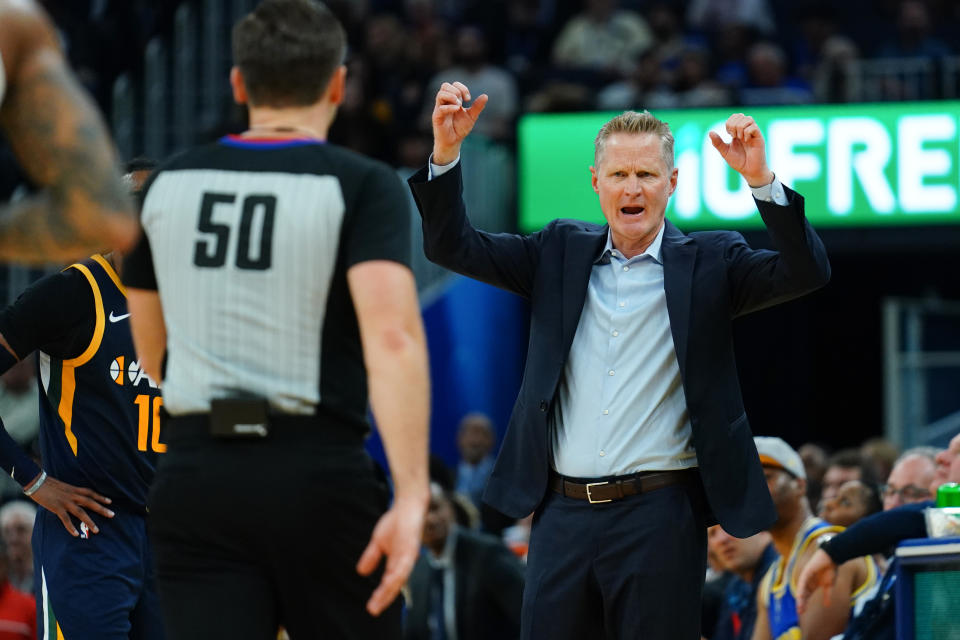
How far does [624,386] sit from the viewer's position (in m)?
4.80

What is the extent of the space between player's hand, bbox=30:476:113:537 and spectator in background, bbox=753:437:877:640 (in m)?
2.66

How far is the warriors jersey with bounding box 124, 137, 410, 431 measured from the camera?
3516mm

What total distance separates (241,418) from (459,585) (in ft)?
21.9

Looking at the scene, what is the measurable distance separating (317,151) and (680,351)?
1579 millimetres

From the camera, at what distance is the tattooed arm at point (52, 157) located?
2.98 metres

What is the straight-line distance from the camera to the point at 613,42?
17.4 meters

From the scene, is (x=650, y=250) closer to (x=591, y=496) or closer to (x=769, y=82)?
(x=591, y=496)

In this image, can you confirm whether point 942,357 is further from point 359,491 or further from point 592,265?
point 359,491

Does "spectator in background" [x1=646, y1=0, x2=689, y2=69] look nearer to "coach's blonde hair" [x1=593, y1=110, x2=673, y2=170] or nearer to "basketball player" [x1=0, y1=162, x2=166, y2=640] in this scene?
"basketball player" [x1=0, y1=162, x2=166, y2=640]

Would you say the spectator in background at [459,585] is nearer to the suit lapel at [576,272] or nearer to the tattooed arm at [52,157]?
the suit lapel at [576,272]

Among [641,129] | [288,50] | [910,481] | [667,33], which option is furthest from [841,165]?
[288,50]

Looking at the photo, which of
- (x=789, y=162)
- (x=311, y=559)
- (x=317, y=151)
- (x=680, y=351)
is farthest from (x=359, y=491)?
(x=789, y=162)

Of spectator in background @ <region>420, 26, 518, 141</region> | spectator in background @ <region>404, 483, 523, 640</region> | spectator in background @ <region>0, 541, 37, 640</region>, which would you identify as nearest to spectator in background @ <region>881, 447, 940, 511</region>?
spectator in background @ <region>404, 483, 523, 640</region>

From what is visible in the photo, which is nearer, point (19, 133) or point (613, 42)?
point (19, 133)
